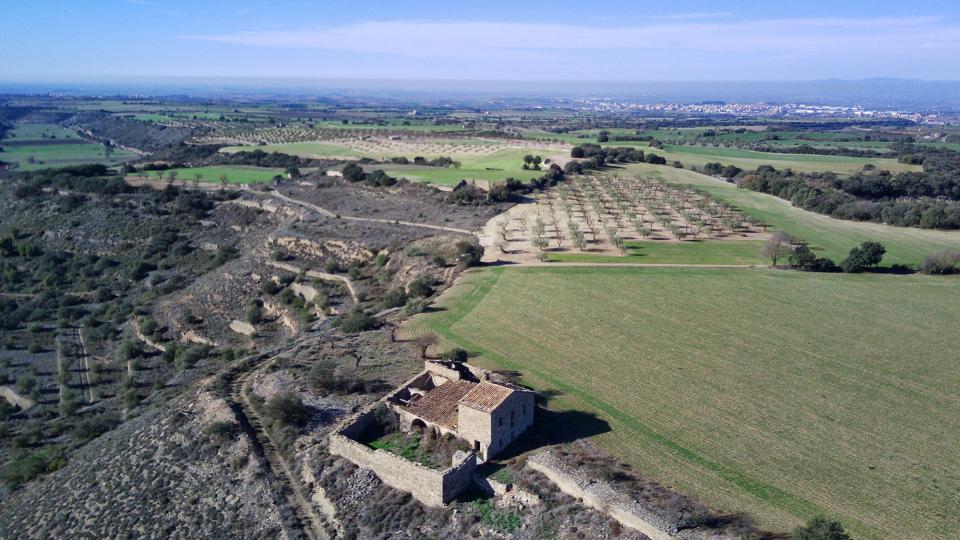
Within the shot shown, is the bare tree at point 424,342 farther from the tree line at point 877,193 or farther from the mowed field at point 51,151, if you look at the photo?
the mowed field at point 51,151

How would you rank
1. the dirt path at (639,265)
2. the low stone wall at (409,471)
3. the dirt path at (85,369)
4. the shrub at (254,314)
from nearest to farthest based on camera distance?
1. the low stone wall at (409,471)
2. the dirt path at (85,369)
3. the shrub at (254,314)
4. the dirt path at (639,265)

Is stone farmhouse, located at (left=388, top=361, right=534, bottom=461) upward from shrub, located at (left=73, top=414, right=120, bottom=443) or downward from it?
upward

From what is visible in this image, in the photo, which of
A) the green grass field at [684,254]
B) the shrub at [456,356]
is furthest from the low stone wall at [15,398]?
the green grass field at [684,254]

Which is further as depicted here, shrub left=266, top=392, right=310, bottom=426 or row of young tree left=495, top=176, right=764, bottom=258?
row of young tree left=495, top=176, right=764, bottom=258

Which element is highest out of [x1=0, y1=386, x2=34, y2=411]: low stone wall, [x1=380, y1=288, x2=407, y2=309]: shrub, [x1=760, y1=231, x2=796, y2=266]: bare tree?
[x1=760, y1=231, x2=796, y2=266]: bare tree

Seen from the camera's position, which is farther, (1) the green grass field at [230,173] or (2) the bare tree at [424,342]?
(1) the green grass field at [230,173]

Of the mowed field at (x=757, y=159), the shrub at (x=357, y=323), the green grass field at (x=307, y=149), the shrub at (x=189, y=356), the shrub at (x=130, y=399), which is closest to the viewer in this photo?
the shrub at (x=130, y=399)

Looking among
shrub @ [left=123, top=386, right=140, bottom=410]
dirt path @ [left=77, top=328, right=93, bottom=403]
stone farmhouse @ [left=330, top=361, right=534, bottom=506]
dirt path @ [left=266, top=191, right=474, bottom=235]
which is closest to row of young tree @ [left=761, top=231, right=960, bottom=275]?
dirt path @ [left=266, top=191, right=474, bottom=235]

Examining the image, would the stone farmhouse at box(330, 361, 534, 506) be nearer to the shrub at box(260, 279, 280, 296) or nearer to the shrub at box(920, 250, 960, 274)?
the shrub at box(260, 279, 280, 296)

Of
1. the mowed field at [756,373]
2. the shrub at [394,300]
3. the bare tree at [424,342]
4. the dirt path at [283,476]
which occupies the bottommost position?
the dirt path at [283,476]
